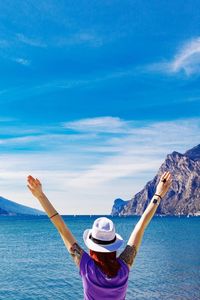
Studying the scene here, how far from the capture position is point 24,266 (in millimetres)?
69188

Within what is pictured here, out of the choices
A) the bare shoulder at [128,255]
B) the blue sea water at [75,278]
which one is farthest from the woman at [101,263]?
the blue sea water at [75,278]

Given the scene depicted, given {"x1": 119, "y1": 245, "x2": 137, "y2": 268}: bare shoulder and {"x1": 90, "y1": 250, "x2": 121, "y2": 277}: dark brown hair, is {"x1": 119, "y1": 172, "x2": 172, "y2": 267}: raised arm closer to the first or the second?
{"x1": 119, "y1": 245, "x2": 137, "y2": 268}: bare shoulder

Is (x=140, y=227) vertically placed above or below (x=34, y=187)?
below

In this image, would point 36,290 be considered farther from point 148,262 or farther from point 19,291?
point 148,262

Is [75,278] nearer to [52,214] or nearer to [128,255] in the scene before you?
[128,255]

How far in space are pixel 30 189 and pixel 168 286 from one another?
4650cm

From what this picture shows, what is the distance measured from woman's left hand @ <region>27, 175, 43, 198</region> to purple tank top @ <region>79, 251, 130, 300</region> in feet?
2.86

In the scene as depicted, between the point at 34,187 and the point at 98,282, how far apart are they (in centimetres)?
128

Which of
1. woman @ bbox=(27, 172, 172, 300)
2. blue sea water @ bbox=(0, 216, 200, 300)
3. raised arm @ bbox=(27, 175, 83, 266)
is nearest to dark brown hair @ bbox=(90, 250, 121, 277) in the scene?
woman @ bbox=(27, 172, 172, 300)

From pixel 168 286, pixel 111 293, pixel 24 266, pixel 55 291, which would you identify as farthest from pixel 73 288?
pixel 111 293

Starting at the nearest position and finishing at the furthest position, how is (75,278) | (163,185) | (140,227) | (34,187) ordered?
(34,187), (140,227), (163,185), (75,278)

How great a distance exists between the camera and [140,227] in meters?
5.58

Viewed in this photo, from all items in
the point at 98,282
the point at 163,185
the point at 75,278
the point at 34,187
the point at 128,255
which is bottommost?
the point at 75,278

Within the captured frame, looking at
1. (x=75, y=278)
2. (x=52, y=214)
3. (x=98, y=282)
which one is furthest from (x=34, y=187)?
(x=75, y=278)
